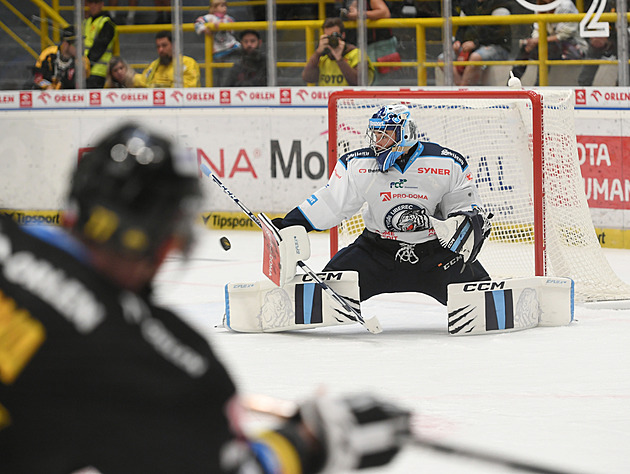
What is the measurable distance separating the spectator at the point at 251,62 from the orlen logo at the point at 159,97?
619 millimetres

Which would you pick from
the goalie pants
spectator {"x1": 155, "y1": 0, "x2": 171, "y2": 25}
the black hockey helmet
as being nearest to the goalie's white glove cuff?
the goalie pants

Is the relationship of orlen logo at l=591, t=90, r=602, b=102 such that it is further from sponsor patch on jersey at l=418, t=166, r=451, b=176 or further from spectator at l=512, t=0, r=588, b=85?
sponsor patch on jersey at l=418, t=166, r=451, b=176

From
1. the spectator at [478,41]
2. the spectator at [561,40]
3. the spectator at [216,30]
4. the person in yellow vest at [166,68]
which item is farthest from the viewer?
the person in yellow vest at [166,68]

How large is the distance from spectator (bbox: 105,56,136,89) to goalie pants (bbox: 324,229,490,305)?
15.6 ft

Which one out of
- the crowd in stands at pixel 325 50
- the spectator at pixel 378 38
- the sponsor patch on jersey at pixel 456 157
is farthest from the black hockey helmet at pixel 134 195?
the spectator at pixel 378 38

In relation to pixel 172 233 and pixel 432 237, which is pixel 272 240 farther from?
pixel 172 233

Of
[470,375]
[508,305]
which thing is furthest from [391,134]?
[470,375]

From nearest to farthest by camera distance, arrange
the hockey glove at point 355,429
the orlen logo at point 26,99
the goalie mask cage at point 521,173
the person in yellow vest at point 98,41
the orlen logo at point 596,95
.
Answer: the hockey glove at point 355,429, the goalie mask cage at point 521,173, the orlen logo at point 596,95, the person in yellow vest at point 98,41, the orlen logo at point 26,99

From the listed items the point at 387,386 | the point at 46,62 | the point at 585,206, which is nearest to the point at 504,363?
the point at 387,386

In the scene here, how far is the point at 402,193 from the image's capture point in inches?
187

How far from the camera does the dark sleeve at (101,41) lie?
9180mm

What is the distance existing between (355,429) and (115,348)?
31 cm

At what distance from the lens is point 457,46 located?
801cm

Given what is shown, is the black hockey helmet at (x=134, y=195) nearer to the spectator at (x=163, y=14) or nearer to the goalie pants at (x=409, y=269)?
the goalie pants at (x=409, y=269)
